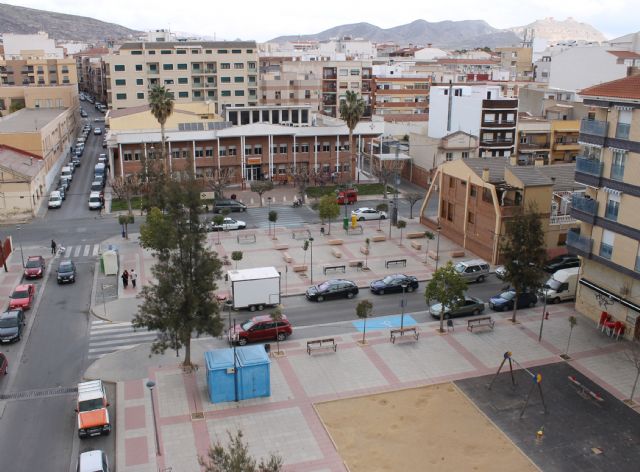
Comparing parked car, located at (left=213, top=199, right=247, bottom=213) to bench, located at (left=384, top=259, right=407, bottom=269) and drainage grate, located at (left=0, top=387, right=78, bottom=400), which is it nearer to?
bench, located at (left=384, top=259, right=407, bottom=269)

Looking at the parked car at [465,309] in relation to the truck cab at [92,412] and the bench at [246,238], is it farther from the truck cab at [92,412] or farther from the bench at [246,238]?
the bench at [246,238]

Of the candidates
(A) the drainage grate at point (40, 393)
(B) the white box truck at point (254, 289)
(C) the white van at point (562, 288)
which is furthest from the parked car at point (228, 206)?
(A) the drainage grate at point (40, 393)

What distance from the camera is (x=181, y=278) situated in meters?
30.3

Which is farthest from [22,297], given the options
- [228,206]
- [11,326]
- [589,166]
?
[589,166]

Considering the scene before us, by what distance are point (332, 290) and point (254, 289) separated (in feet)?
18.5

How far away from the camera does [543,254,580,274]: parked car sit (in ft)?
159

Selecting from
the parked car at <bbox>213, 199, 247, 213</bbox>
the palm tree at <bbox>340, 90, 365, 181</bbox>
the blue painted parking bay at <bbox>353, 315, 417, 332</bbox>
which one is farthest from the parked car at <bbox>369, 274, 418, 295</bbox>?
the palm tree at <bbox>340, 90, 365, 181</bbox>

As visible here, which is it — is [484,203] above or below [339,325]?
above

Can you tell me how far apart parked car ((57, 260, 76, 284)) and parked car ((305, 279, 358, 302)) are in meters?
17.5

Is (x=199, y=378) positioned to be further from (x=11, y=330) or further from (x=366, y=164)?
(x=366, y=164)

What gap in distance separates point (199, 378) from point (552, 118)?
247 ft

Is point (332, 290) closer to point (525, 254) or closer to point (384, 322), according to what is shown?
point (384, 322)

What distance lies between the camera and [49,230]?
60625 millimetres

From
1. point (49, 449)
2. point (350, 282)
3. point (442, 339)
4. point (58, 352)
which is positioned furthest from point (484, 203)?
point (49, 449)
